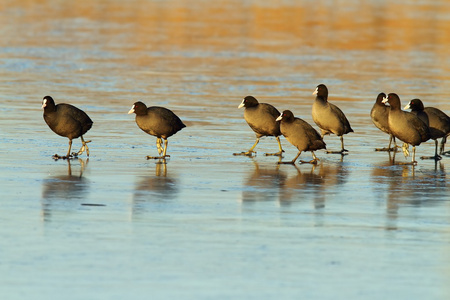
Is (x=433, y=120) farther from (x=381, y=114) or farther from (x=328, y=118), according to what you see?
(x=328, y=118)

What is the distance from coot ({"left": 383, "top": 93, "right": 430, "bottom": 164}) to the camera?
15.9 m

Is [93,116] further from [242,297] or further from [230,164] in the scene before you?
[242,297]

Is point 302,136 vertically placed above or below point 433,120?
below

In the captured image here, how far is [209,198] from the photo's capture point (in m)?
12.1

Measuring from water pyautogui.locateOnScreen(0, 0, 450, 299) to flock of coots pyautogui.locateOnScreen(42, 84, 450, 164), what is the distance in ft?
1.35

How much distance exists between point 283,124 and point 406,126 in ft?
6.26

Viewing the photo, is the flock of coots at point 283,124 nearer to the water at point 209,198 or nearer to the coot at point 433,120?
the coot at point 433,120

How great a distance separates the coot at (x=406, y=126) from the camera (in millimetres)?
15945

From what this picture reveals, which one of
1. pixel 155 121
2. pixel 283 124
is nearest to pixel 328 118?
pixel 283 124

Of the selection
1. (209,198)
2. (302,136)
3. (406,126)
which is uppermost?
(406,126)

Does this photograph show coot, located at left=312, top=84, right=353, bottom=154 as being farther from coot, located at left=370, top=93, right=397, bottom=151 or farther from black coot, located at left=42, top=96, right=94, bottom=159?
black coot, located at left=42, top=96, right=94, bottom=159

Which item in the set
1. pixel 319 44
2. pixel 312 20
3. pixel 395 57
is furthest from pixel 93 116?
pixel 312 20

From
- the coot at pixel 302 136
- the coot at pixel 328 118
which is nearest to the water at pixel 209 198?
the coot at pixel 302 136

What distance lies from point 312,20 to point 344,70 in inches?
1107
